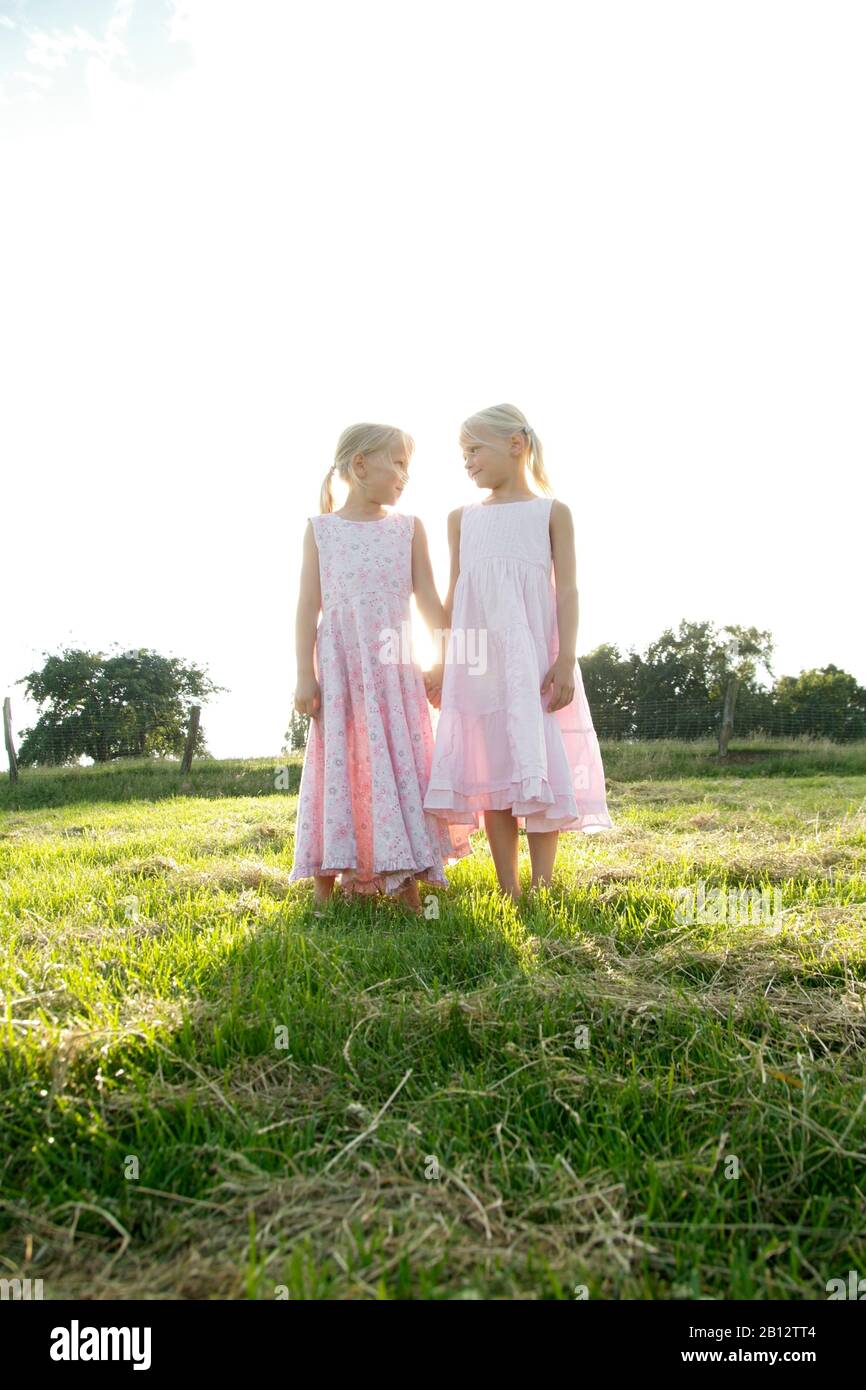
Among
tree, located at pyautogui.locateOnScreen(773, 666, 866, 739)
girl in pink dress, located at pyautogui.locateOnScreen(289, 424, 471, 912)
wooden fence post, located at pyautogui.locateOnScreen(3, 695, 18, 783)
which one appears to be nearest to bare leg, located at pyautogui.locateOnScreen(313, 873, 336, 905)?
girl in pink dress, located at pyautogui.locateOnScreen(289, 424, 471, 912)

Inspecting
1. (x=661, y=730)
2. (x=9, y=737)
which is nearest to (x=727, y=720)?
(x=661, y=730)

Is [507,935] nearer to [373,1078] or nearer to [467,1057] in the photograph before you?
[467,1057]

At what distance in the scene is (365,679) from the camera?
11.6ft

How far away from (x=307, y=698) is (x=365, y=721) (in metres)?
0.28

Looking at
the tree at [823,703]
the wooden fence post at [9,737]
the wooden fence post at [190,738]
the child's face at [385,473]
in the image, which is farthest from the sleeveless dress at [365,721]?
the tree at [823,703]

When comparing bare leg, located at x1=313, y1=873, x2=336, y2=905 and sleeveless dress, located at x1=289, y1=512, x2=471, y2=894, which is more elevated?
sleeveless dress, located at x1=289, y1=512, x2=471, y2=894

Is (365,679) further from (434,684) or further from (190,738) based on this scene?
(190,738)

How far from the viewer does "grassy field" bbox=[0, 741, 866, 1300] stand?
1.29 meters

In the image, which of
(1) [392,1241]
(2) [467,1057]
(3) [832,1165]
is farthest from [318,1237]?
(3) [832,1165]

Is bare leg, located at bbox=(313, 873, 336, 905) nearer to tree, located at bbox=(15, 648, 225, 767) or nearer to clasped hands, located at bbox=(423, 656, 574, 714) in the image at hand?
clasped hands, located at bbox=(423, 656, 574, 714)

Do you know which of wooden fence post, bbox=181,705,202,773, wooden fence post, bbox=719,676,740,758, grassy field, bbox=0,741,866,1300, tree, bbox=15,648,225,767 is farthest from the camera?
tree, bbox=15,648,225,767

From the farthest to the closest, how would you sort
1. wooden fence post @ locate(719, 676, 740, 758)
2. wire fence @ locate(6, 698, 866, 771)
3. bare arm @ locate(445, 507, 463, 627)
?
wire fence @ locate(6, 698, 866, 771), wooden fence post @ locate(719, 676, 740, 758), bare arm @ locate(445, 507, 463, 627)

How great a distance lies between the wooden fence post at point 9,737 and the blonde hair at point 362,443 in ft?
42.2

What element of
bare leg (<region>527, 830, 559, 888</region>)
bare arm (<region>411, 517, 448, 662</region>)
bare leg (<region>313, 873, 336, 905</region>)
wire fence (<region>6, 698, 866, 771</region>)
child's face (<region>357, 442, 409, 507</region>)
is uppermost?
child's face (<region>357, 442, 409, 507</region>)
